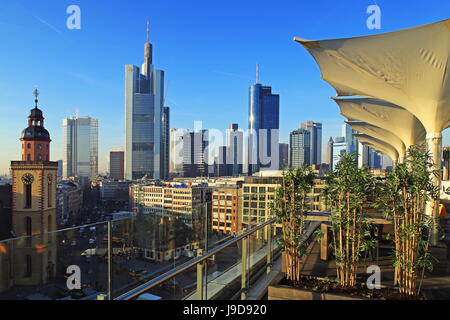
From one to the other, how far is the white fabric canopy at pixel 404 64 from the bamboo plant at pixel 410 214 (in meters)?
4.38

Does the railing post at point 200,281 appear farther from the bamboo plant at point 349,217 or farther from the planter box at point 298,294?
the bamboo plant at point 349,217

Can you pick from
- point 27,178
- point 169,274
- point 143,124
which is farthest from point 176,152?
point 169,274

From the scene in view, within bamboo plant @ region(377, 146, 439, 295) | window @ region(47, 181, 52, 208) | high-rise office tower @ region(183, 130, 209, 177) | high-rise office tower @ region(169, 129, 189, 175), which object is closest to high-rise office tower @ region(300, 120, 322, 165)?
high-rise office tower @ region(183, 130, 209, 177)

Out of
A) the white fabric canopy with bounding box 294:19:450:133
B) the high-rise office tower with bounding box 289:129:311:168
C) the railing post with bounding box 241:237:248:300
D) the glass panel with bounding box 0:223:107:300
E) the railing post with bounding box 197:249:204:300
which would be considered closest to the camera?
the glass panel with bounding box 0:223:107:300

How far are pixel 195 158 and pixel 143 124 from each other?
3146 cm

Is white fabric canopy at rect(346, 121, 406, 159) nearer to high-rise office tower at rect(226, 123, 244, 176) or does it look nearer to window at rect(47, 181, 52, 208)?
window at rect(47, 181, 52, 208)

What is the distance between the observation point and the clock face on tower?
3347cm

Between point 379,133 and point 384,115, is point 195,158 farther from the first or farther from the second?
point 384,115

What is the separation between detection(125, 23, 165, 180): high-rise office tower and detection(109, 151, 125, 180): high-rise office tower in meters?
16.4

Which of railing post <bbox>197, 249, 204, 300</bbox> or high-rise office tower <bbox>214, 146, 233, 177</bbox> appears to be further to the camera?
high-rise office tower <bbox>214, 146, 233, 177</bbox>

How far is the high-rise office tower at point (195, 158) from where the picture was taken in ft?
448

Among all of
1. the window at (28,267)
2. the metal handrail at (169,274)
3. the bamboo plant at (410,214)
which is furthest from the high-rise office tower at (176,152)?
the window at (28,267)

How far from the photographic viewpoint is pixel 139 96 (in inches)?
6161
